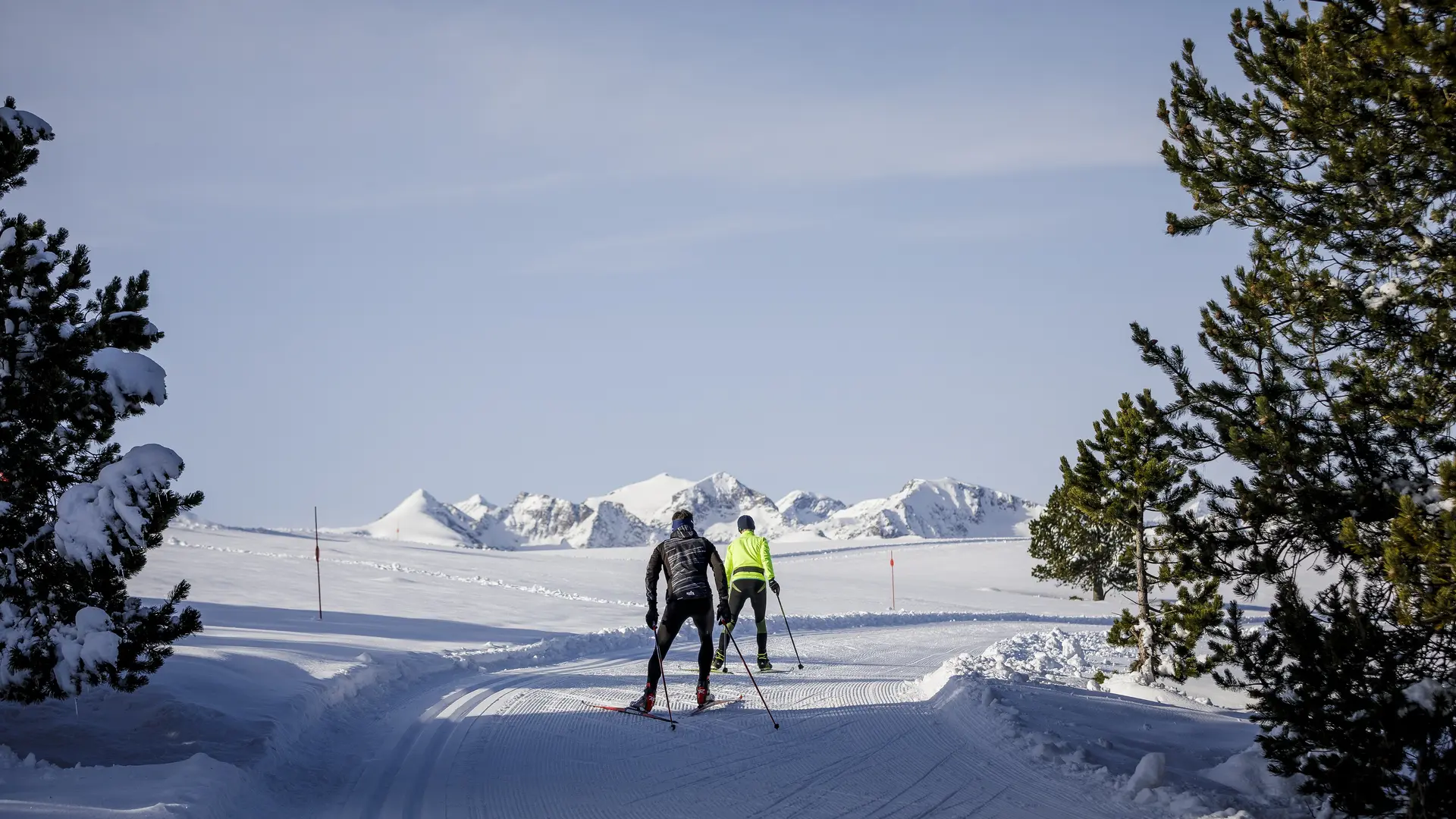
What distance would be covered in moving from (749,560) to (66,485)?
806cm

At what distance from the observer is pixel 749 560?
14188 millimetres

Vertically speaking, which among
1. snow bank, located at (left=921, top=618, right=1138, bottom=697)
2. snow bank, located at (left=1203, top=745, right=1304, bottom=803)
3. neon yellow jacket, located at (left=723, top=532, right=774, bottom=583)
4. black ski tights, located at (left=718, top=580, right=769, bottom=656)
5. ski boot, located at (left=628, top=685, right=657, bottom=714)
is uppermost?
neon yellow jacket, located at (left=723, top=532, right=774, bottom=583)

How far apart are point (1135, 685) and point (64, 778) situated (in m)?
14.3

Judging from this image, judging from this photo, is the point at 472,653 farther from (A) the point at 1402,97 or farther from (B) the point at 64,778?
(A) the point at 1402,97

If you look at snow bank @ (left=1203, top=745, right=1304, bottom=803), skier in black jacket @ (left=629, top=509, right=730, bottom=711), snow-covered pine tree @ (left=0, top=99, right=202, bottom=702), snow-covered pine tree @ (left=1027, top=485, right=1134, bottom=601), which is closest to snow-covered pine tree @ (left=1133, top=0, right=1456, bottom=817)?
snow bank @ (left=1203, top=745, right=1304, bottom=803)

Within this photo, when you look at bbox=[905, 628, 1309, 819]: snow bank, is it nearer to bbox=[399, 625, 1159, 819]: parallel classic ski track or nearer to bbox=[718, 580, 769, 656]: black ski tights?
bbox=[399, 625, 1159, 819]: parallel classic ski track

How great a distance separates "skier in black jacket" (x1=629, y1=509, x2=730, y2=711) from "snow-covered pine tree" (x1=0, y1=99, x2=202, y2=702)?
4239 millimetres

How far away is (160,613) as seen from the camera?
→ 824cm

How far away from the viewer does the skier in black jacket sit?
35.0 feet

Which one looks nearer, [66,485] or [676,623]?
[66,485]

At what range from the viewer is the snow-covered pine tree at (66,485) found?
748 centimetres

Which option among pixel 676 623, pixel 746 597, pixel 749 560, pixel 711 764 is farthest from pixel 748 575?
pixel 711 764

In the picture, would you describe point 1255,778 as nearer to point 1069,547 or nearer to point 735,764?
point 735,764

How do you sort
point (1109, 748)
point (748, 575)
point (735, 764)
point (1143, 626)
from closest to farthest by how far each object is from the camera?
point (735, 764), point (1109, 748), point (748, 575), point (1143, 626)
